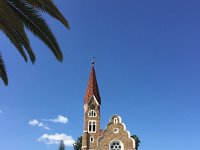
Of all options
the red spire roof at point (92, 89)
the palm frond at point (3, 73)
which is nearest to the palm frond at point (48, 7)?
the palm frond at point (3, 73)

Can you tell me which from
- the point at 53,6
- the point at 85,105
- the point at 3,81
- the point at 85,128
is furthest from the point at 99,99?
the point at 53,6

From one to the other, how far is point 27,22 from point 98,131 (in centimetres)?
3242

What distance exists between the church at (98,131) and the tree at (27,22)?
94.4 feet

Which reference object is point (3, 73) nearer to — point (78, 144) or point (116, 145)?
point (116, 145)

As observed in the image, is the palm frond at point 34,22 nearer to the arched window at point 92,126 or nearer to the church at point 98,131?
the church at point 98,131

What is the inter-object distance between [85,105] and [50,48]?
33.1 metres

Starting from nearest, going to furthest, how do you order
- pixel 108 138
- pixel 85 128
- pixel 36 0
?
pixel 36 0, pixel 108 138, pixel 85 128

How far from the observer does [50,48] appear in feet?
32.7

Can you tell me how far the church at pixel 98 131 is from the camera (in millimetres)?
37375

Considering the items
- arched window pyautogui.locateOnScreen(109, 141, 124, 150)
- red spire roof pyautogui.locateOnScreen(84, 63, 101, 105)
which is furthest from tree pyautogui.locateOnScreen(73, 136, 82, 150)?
arched window pyautogui.locateOnScreen(109, 141, 124, 150)

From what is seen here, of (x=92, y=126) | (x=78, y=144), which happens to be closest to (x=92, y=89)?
(x=92, y=126)

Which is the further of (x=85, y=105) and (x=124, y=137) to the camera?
(x=85, y=105)

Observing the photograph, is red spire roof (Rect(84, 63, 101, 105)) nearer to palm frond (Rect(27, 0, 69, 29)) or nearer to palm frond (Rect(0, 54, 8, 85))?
palm frond (Rect(0, 54, 8, 85))

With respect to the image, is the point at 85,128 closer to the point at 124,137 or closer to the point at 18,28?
the point at 124,137
